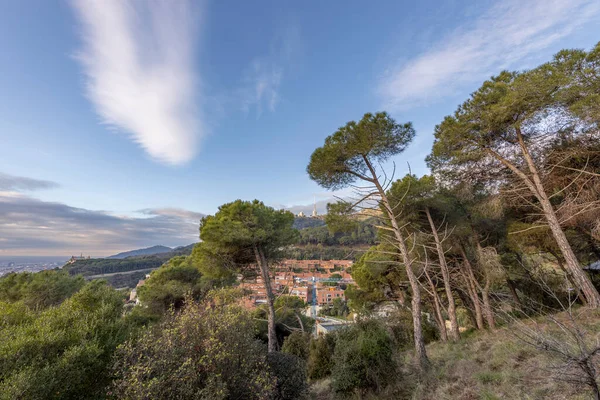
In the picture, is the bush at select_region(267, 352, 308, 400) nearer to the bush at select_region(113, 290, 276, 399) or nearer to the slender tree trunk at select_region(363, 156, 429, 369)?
the bush at select_region(113, 290, 276, 399)

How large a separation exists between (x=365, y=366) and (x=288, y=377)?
1757 mm

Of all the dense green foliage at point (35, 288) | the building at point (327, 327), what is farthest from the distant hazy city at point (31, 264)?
the building at point (327, 327)

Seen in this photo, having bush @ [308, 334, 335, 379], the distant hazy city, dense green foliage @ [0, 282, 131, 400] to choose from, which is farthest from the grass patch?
the distant hazy city

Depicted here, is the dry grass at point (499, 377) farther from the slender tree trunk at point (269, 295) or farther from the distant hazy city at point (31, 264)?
the distant hazy city at point (31, 264)

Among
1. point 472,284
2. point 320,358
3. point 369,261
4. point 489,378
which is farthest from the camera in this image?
point 472,284

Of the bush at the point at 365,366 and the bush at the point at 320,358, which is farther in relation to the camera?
the bush at the point at 320,358

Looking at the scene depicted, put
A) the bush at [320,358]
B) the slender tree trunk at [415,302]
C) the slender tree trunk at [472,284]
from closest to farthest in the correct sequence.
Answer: the slender tree trunk at [415,302]
the bush at [320,358]
the slender tree trunk at [472,284]

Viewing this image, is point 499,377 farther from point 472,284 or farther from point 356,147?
point 472,284

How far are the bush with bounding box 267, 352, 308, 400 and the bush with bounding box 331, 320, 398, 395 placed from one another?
2.53 ft

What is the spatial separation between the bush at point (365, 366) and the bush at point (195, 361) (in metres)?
1.60

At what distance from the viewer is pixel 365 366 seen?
5.17 m

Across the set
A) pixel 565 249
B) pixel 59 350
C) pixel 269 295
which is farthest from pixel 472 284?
pixel 59 350

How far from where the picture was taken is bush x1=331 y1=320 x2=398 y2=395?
515 cm

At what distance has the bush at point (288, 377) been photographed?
529 cm
